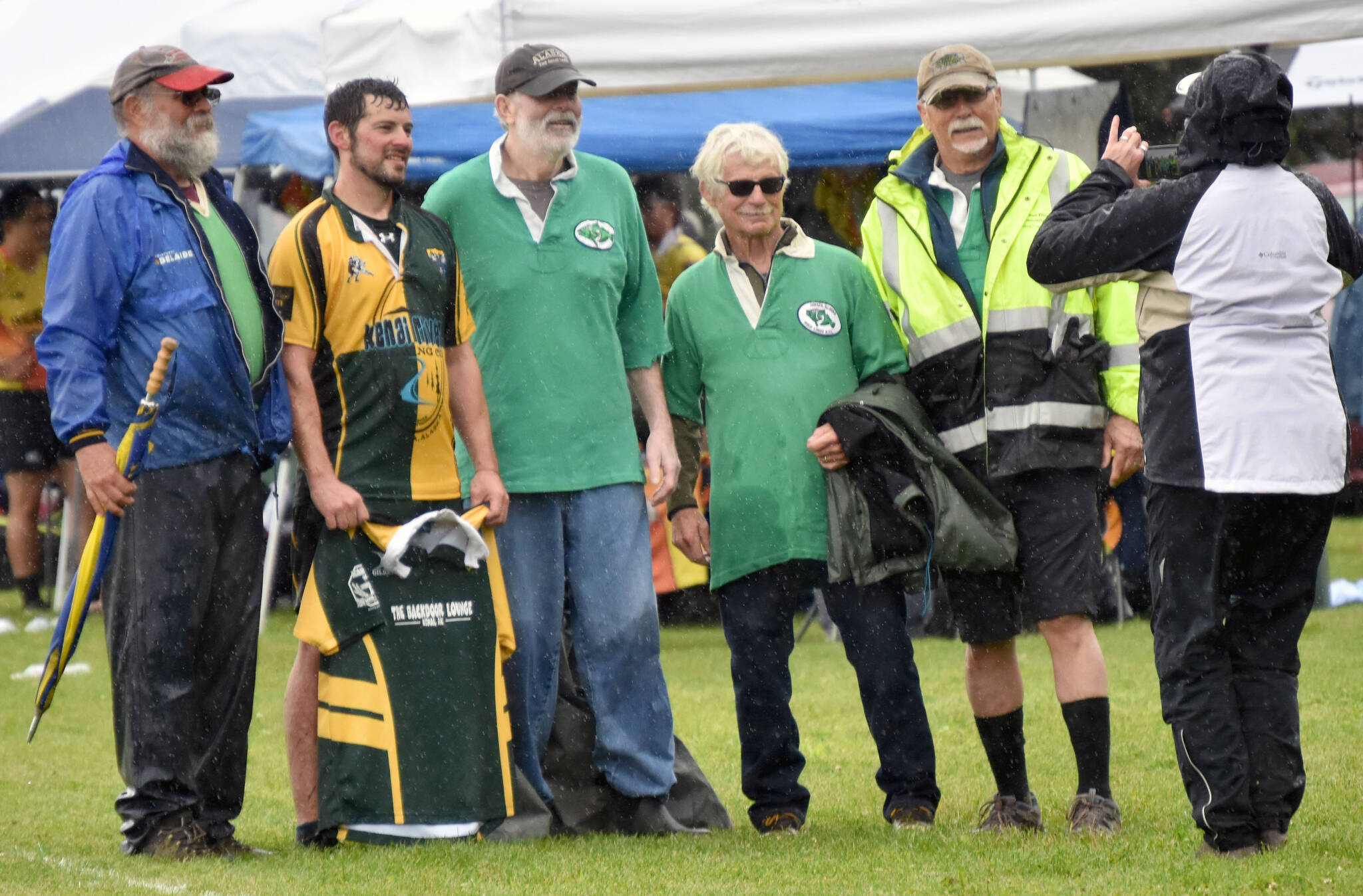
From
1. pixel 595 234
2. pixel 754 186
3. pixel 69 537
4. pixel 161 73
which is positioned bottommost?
pixel 69 537

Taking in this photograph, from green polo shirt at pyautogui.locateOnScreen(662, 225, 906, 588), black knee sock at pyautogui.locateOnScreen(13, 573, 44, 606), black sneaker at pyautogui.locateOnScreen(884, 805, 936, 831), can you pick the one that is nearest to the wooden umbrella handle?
green polo shirt at pyautogui.locateOnScreen(662, 225, 906, 588)

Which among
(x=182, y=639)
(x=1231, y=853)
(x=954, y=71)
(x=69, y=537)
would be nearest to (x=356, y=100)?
(x=182, y=639)

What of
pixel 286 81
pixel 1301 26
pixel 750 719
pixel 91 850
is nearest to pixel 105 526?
pixel 91 850

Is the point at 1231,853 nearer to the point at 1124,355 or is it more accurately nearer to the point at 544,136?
the point at 1124,355

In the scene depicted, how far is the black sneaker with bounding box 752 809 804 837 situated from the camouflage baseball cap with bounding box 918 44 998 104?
2.20 m

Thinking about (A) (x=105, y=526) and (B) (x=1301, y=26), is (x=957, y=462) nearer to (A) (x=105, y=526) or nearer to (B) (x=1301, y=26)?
(A) (x=105, y=526)

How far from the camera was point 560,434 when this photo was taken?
208 inches

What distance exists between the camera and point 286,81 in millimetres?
15148

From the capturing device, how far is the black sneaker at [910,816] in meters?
5.28

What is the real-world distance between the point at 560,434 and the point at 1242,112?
214 centimetres

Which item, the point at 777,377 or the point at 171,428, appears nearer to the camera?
the point at 171,428

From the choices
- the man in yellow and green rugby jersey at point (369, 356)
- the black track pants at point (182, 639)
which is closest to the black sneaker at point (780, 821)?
the man in yellow and green rugby jersey at point (369, 356)

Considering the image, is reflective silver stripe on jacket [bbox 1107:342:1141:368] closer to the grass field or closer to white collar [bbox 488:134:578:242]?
the grass field

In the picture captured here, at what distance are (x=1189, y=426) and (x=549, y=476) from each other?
6.15ft
